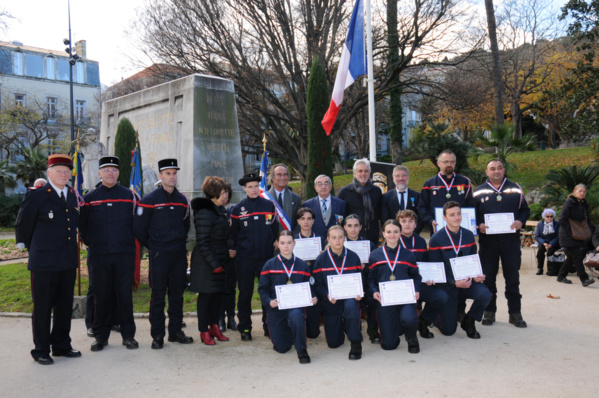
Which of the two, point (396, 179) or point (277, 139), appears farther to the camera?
point (277, 139)

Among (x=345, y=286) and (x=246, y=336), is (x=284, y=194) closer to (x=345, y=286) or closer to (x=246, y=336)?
(x=345, y=286)

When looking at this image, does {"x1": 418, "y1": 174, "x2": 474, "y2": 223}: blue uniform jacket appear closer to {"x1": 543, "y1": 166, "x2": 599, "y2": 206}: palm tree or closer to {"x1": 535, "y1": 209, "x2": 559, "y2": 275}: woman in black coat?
{"x1": 535, "y1": 209, "x2": 559, "y2": 275}: woman in black coat

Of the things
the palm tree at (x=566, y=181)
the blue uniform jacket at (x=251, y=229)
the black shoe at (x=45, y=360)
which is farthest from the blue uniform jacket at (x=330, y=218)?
the palm tree at (x=566, y=181)

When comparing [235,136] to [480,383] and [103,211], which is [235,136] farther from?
[480,383]

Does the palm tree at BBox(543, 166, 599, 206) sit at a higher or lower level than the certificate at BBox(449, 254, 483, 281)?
higher

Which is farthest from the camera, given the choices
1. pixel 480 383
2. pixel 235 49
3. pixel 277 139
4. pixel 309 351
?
pixel 277 139

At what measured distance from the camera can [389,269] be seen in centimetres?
611

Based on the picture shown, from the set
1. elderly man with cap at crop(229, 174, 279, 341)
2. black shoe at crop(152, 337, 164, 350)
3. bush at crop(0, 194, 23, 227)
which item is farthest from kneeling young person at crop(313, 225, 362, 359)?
bush at crop(0, 194, 23, 227)

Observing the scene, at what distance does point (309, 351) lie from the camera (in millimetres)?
5926

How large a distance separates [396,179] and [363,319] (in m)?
2.03

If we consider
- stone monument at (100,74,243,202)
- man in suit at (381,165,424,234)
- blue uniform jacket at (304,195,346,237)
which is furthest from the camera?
stone monument at (100,74,243,202)

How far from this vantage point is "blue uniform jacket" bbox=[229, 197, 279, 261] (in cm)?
646

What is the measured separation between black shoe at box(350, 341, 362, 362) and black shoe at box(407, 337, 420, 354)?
593 mm

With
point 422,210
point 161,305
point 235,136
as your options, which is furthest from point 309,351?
point 235,136
